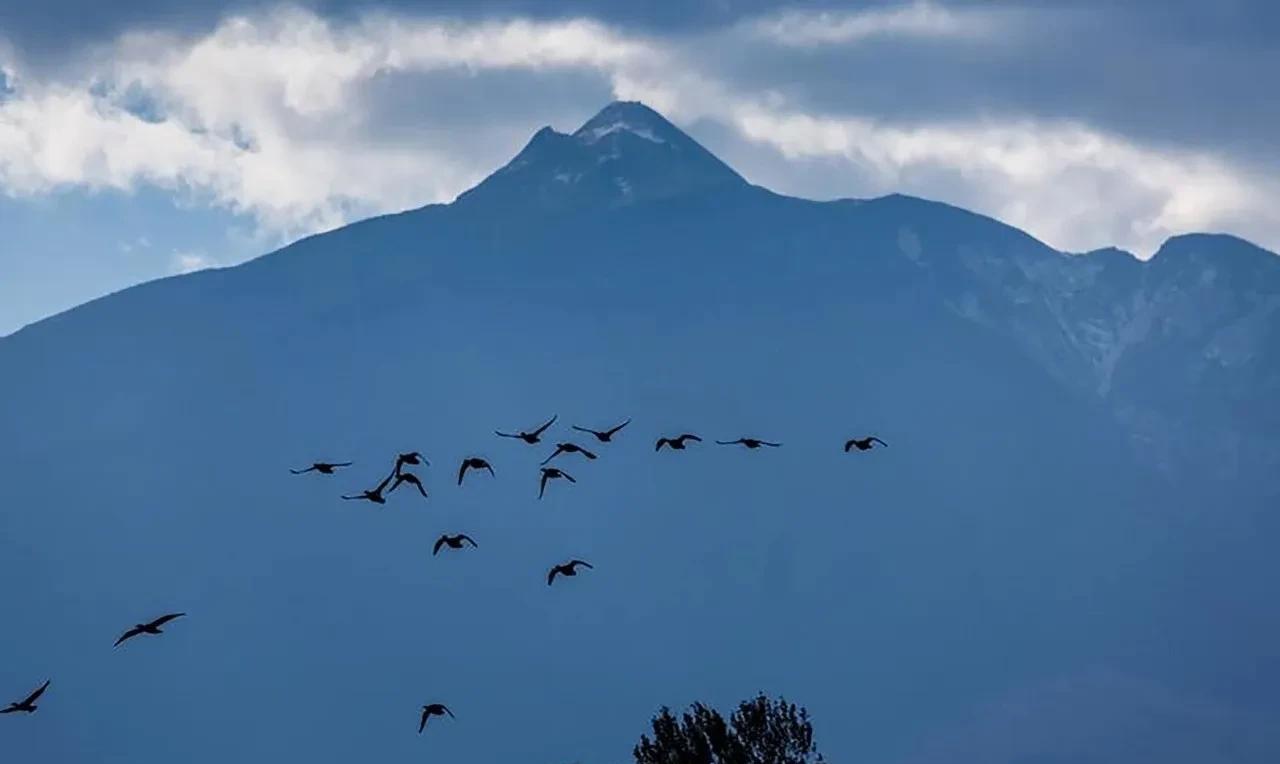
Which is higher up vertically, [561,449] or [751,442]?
[751,442]

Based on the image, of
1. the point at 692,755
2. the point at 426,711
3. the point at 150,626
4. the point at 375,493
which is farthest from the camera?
the point at 692,755

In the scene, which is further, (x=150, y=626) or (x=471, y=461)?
(x=471, y=461)

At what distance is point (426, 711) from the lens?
48031mm

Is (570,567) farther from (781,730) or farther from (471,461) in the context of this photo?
(781,730)

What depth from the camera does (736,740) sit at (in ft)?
245

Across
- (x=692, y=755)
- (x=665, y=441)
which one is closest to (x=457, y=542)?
(x=665, y=441)

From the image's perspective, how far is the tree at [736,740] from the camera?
2921 inches

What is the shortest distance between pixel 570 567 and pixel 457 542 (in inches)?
111

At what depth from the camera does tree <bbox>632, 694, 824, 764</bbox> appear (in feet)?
243

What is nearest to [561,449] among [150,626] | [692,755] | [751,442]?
[751,442]

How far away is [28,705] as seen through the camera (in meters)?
43.9

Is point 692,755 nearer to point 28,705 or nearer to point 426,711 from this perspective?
point 426,711

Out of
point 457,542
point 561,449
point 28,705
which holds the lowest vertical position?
point 28,705

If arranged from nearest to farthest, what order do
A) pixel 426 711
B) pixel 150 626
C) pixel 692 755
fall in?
pixel 150 626
pixel 426 711
pixel 692 755
